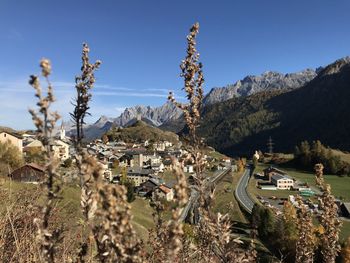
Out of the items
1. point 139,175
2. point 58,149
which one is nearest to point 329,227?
point 58,149

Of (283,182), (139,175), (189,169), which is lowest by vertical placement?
(283,182)

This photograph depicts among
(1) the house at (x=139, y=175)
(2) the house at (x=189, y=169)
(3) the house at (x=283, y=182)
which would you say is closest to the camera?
(2) the house at (x=189, y=169)

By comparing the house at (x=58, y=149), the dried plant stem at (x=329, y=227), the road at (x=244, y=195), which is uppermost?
the house at (x=58, y=149)

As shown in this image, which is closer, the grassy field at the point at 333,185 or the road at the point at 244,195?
the road at the point at 244,195

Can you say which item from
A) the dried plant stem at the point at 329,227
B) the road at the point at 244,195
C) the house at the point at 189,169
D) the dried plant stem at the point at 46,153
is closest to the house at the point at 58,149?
the dried plant stem at the point at 46,153

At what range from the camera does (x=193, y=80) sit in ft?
12.3

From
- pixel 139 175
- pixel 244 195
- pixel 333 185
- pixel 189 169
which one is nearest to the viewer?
pixel 189 169

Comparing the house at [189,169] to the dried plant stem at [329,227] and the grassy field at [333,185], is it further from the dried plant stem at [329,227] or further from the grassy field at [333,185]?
the grassy field at [333,185]

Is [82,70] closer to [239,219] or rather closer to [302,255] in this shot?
[302,255]

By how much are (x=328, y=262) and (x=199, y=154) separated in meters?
2.38

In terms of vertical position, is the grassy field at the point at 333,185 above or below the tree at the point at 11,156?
below

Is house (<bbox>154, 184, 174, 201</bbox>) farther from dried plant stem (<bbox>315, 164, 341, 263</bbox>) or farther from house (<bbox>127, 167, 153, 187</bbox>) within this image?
house (<bbox>127, 167, 153, 187</bbox>)

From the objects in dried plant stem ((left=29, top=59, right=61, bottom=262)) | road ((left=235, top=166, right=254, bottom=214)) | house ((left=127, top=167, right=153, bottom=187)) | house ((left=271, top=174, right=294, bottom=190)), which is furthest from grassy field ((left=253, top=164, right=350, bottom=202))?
dried plant stem ((left=29, top=59, right=61, bottom=262))

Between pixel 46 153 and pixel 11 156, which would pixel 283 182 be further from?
pixel 46 153
